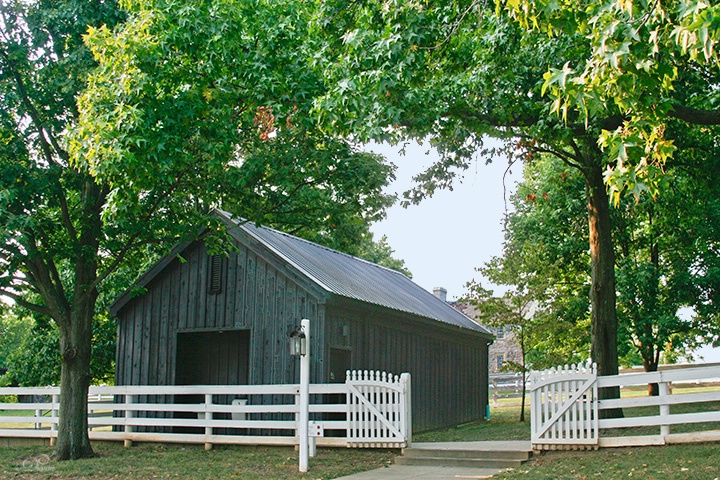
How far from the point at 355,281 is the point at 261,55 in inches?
313

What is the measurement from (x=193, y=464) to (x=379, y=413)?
347 centimetres

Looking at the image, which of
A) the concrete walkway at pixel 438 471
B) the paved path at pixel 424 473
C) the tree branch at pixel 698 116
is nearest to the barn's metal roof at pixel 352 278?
the concrete walkway at pixel 438 471

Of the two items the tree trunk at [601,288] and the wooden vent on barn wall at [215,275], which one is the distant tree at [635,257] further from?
the wooden vent on barn wall at [215,275]

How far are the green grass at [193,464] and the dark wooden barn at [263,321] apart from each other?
2273 mm

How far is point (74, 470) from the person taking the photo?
1324 cm

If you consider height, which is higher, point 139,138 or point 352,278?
point 139,138

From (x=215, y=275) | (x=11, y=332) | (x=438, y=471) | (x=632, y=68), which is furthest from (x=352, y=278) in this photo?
(x=11, y=332)

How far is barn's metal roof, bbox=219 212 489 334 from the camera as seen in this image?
17672mm

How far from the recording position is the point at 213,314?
1817 cm

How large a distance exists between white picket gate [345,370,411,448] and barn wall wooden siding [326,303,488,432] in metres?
2.53

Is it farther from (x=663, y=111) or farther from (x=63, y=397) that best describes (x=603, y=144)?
(x=63, y=397)

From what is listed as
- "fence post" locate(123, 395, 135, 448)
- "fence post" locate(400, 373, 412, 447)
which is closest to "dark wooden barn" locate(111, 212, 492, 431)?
"fence post" locate(123, 395, 135, 448)

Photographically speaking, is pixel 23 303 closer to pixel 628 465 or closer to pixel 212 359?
pixel 212 359

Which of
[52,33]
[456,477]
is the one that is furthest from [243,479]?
[52,33]
